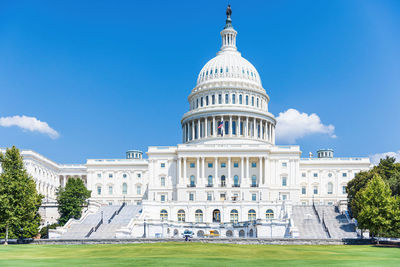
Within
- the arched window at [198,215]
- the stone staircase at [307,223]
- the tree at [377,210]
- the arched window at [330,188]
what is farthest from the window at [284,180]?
the tree at [377,210]

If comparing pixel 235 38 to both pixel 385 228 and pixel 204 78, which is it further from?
pixel 385 228

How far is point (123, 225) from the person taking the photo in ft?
295

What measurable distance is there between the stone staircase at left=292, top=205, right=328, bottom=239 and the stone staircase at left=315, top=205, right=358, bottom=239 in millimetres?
1509

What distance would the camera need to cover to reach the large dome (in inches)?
5640

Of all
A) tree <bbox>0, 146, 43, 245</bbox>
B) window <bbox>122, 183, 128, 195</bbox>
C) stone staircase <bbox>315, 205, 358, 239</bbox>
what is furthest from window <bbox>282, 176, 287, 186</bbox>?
tree <bbox>0, 146, 43, 245</bbox>

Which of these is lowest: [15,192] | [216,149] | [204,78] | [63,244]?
[63,244]

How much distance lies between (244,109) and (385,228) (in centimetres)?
7201

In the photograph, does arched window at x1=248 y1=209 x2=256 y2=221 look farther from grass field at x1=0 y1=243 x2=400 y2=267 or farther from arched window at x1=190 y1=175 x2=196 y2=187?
grass field at x1=0 y1=243 x2=400 y2=267

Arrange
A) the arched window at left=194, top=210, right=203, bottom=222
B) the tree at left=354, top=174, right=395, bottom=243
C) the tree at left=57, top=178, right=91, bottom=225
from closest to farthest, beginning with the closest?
the tree at left=354, top=174, right=395, bottom=243, the tree at left=57, top=178, right=91, bottom=225, the arched window at left=194, top=210, right=203, bottom=222

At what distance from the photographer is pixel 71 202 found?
99250mm

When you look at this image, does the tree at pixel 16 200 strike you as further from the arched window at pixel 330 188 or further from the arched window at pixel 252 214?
the arched window at pixel 330 188

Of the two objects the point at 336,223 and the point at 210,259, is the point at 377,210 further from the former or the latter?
the point at 210,259

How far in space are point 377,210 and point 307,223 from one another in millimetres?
23483

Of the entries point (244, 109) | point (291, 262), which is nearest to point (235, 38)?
point (244, 109)
